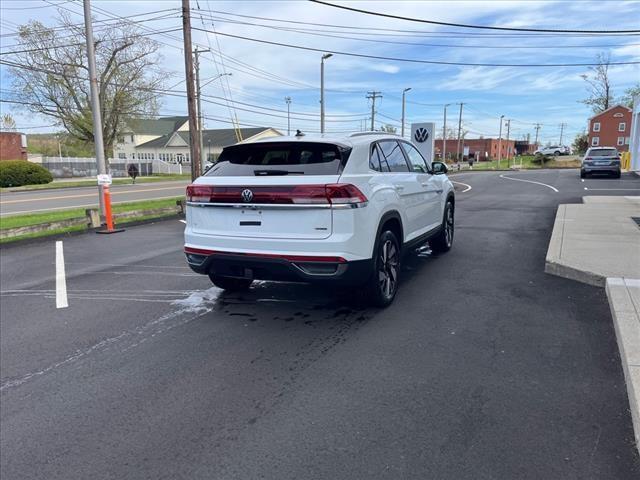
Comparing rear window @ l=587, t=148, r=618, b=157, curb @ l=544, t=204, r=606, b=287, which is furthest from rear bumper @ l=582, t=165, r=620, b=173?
curb @ l=544, t=204, r=606, b=287

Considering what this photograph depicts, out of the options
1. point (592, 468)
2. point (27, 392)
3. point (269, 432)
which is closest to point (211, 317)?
point (27, 392)

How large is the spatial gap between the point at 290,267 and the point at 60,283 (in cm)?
420

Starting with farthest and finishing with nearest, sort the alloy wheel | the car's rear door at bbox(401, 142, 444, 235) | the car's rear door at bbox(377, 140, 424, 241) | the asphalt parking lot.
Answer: the car's rear door at bbox(401, 142, 444, 235)
the car's rear door at bbox(377, 140, 424, 241)
the alloy wheel
the asphalt parking lot

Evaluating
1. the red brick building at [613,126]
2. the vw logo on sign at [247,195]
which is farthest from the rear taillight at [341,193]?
the red brick building at [613,126]

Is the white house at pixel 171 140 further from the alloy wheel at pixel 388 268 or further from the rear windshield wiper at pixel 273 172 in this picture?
the rear windshield wiper at pixel 273 172

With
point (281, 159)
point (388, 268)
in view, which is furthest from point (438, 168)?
point (281, 159)

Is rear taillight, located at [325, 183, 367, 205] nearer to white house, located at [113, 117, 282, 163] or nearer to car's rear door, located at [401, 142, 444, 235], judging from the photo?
car's rear door, located at [401, 142, 444, 235]

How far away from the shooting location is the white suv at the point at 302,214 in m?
4.37

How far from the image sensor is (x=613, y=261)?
257 inches

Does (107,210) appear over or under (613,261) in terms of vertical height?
over

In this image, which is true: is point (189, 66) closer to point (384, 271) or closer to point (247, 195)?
point (247, 195)

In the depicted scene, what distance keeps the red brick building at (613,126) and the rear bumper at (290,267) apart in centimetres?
7529

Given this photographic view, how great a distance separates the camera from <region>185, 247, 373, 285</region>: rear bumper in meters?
4.39

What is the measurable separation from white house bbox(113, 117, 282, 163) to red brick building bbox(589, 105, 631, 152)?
154 ft
